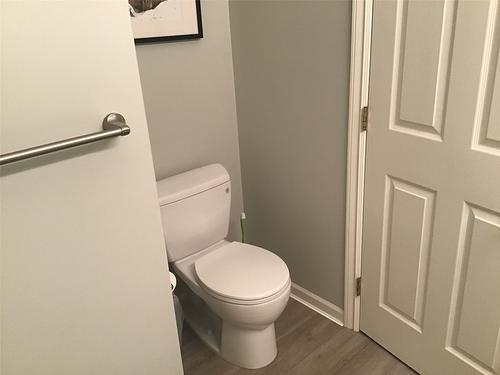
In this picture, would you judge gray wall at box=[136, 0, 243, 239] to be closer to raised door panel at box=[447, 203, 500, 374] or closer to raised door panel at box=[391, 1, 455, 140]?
raised door panel at box=[391, 1, 455, 140]

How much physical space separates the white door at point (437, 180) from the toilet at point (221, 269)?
0.47 m

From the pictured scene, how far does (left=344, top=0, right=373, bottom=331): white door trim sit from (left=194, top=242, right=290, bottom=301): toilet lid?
0.32 metres

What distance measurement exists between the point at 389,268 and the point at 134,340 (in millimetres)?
1037

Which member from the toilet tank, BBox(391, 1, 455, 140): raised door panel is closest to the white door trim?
BBox(391, 1, 455, 140): raised door panel

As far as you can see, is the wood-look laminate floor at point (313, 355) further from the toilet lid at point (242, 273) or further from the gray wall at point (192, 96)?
the gray wall at point (192, 96)

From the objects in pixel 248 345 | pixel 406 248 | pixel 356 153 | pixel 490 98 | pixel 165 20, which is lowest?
pixel 248 345

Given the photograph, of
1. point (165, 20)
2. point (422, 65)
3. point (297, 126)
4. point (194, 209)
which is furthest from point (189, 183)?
point (422, 65)

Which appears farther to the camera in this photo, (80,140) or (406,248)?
(406,248)

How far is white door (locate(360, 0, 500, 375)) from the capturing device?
4.11 ft

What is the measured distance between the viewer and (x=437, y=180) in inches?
56.4

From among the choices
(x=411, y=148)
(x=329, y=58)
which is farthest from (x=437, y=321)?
(x=329, y=58)

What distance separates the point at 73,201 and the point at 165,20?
1100 mm

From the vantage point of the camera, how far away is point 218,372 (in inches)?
72.4

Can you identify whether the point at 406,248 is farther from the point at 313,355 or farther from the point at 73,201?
the point at 73,201
